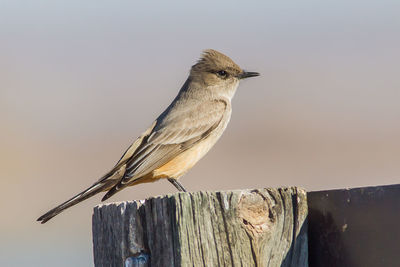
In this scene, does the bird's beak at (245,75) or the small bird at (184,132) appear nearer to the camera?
the small bird at (184,132)

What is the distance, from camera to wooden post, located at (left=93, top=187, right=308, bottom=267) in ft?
12.1

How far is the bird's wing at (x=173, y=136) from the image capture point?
7.41 meters

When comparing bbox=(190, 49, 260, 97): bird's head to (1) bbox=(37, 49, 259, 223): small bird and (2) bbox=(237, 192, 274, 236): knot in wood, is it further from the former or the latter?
(2) bbox=(237, 192, 274, 236): knot in wood

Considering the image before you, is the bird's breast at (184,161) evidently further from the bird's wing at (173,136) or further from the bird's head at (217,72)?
the bird's head at (217,72)

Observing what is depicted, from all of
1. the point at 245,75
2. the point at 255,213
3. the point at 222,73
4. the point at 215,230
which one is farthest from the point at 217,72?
the point at 215,230

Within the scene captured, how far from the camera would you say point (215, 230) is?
373 cm

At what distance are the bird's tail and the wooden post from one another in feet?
6.43

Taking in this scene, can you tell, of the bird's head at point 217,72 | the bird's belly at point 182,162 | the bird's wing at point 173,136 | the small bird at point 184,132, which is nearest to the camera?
the small bird at point 184,132

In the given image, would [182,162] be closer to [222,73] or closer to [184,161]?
[184,161]

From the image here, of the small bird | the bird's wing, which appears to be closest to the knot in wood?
the small bird

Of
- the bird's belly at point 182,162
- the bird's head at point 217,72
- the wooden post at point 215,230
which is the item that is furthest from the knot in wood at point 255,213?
the bird's head at point 217,72

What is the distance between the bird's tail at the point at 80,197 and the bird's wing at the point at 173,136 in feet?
0.58

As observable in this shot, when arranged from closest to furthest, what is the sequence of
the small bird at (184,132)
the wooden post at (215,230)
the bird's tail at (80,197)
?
the wooden post at (215,230)
the bird's tail at (80,197)
the small bird at (184,132)

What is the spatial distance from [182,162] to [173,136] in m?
0.27
